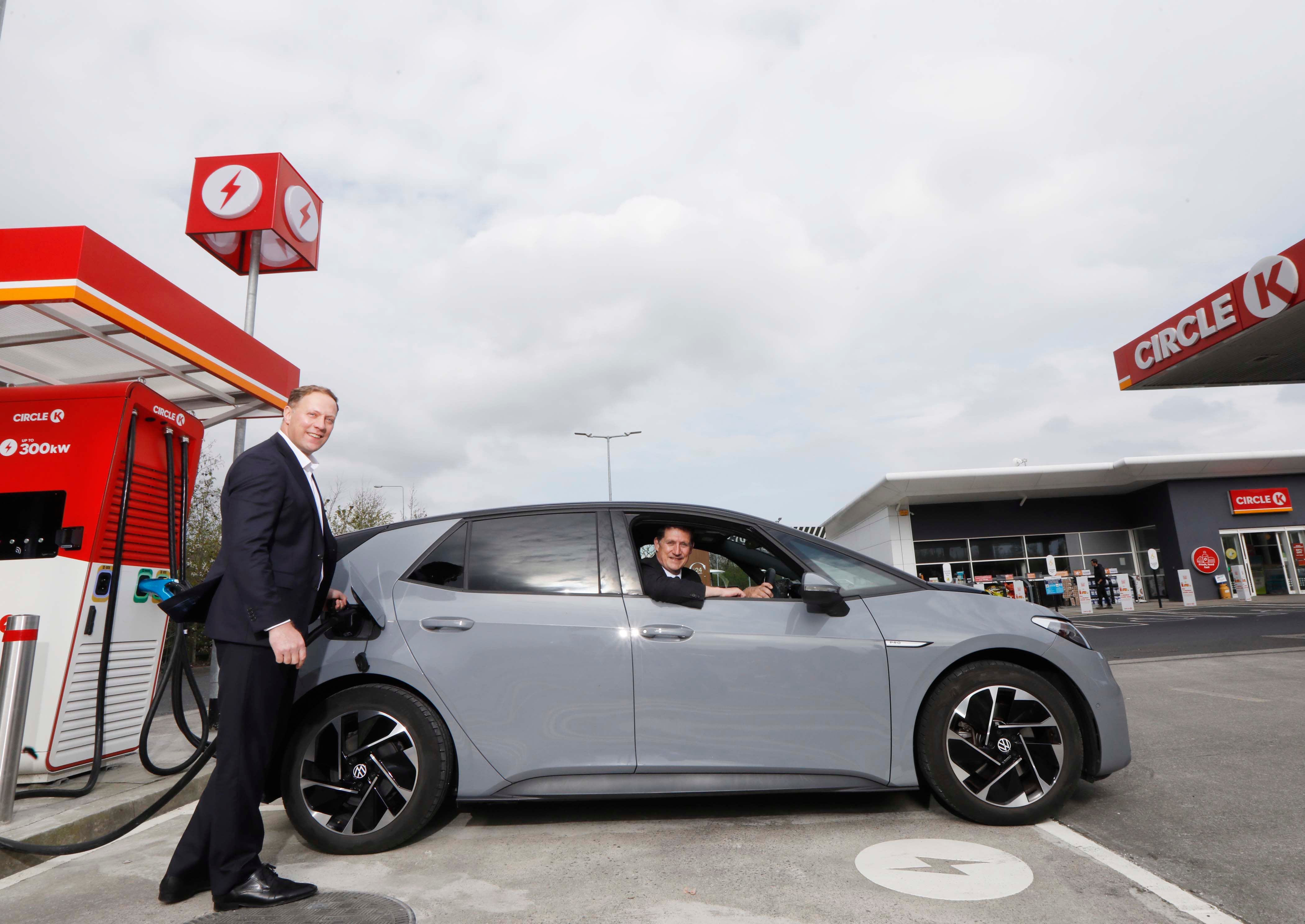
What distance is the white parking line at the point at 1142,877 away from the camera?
2494mm

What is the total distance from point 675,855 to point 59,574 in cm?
413

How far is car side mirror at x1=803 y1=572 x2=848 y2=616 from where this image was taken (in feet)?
11.6

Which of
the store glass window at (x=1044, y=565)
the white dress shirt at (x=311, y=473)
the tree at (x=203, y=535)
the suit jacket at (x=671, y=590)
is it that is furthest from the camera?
the store glass window at (x=1044, y=565)

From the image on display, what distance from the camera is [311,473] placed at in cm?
335

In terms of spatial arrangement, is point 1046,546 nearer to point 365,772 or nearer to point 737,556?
point 737,556

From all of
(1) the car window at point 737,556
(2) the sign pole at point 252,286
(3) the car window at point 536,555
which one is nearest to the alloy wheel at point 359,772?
(3) the car window at point 536,555

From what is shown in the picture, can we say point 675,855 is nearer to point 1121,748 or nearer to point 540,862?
point 540,862

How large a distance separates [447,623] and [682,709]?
1.16m

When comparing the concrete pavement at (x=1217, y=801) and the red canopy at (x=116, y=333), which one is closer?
the concrete pavement at (x=1217, y=801)

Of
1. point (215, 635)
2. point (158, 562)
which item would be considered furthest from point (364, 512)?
point (215, 635)

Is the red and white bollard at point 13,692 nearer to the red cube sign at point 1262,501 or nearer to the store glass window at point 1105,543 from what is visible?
the store glass window at point 1105,543

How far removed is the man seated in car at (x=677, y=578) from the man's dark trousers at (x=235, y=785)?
166 cm

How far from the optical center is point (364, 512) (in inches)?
886

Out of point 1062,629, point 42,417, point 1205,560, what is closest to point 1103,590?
point 1205,560
